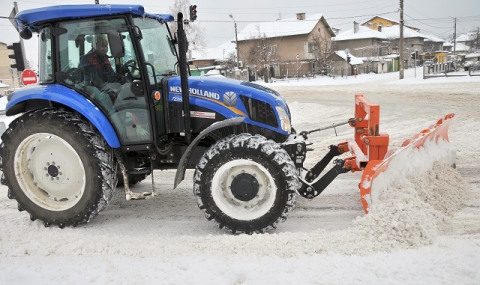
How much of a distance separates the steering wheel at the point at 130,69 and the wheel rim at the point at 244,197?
53.0 inches

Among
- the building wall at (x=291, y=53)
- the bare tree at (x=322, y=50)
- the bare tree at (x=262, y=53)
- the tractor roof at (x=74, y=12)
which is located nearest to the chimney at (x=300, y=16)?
the building wall at (x=291, y=53)

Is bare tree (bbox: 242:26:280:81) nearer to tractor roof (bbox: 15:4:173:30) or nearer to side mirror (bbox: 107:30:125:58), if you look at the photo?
tractor roof (bbox: 15:4:173:30)

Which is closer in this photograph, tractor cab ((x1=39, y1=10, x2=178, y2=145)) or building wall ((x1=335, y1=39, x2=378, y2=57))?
tractor cab ((x1=39, y1=10, x2=178, y2=145))

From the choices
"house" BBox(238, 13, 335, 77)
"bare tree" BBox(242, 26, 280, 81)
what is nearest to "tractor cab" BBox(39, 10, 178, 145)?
"bare tree" BBox(242, 26, 280, 81)

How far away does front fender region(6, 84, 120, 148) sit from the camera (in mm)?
4121

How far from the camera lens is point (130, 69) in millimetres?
4191

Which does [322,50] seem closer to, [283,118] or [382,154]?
[382,154]

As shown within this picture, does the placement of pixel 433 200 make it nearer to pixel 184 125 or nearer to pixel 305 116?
pixel 184 125

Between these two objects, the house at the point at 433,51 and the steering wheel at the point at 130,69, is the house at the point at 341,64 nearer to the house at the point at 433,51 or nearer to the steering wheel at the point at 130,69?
the house at the point at 433,51

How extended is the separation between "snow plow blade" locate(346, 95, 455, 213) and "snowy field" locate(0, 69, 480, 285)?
0.40 ft

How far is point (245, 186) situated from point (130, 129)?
4.57ft

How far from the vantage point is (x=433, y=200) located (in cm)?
420

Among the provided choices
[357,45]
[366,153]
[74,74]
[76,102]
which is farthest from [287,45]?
[76,102]

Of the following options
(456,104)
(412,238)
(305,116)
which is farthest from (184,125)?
(456,104)
